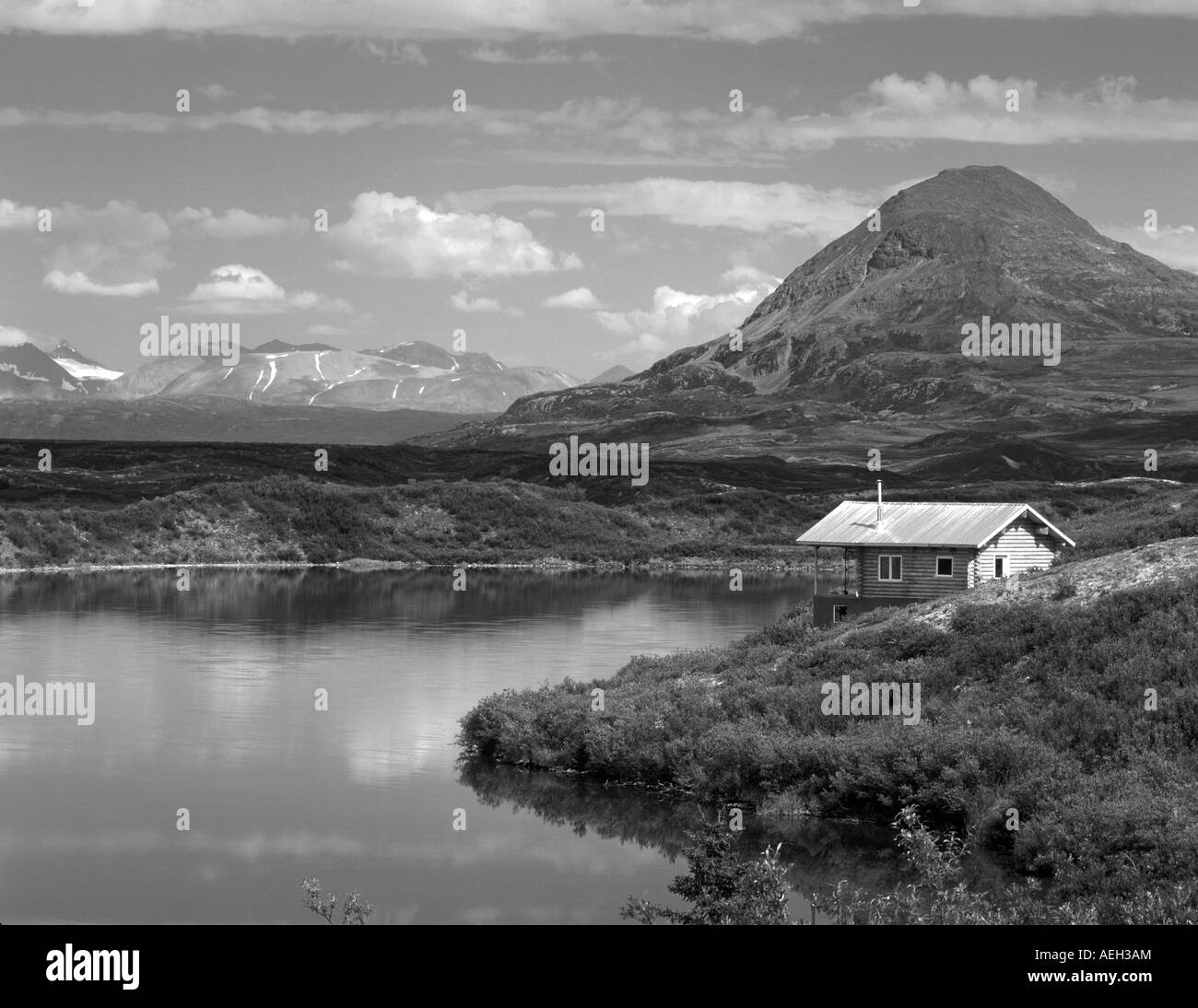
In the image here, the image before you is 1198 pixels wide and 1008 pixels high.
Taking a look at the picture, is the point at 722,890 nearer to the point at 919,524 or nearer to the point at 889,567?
the point at 889,567

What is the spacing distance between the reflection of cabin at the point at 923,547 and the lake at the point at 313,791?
370 inches

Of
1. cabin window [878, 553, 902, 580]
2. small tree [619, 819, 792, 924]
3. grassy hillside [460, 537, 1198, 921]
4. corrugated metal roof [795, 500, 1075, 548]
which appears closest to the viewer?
small tree [619, 819, 792, 924]

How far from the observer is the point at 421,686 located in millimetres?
53625

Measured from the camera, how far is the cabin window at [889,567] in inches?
2024

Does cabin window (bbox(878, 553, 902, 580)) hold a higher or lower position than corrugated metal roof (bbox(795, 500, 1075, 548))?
lower

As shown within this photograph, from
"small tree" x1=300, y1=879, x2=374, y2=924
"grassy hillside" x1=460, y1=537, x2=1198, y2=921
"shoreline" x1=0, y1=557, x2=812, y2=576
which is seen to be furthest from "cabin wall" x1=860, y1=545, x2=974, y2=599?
"shoreline" x1=0, y1=557, x2=812, y2=576

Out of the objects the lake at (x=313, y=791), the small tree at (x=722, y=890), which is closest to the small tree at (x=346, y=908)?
the lake at (x=313, y=791)

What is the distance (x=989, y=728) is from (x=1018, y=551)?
62.0ft

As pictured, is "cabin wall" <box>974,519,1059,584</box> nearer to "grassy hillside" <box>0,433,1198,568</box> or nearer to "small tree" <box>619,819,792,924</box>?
"small tree" <box>619,819,792,924</box>

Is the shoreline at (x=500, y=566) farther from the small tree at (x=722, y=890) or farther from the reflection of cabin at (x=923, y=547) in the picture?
the small tree at (x=722, y=890)

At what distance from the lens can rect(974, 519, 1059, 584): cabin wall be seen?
5112 cm

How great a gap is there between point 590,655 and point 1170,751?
102 ft

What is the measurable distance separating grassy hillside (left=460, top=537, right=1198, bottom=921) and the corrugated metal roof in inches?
212

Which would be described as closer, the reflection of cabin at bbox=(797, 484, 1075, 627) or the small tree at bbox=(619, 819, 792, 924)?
the small tree at bbox=(619, 819, 792, 924)
